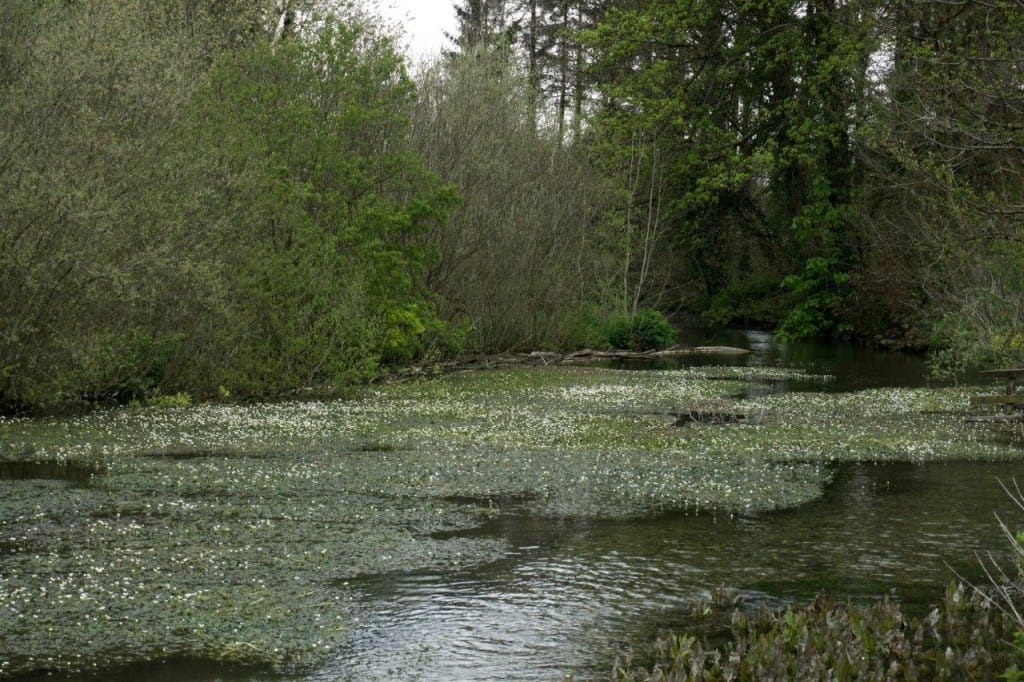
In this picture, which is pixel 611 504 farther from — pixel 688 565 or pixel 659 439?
pixel 659 439

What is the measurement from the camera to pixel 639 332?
49562 mm

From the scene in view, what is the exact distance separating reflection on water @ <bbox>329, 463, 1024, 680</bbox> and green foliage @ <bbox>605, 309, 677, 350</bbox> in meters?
32.3

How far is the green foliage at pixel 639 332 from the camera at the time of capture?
161ft

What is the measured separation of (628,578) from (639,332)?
3814 centimetres

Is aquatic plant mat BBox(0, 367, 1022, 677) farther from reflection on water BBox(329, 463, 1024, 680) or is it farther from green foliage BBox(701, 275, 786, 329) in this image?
green foliage BBox(701, 275, 786, 329)

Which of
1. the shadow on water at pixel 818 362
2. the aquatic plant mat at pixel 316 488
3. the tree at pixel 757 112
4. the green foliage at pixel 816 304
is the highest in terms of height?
the tree at pixel 757 112

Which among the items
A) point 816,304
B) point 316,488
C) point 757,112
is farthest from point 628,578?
point 757,112

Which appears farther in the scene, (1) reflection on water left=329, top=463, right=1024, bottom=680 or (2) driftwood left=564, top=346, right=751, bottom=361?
(2) driftwood left=564, top=346, right=751, bottom=361

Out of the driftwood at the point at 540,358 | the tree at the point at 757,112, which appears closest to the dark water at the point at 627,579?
the driftwood at the point at 540,358

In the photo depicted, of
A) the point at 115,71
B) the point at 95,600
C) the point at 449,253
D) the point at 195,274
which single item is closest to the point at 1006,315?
the point at 449,253

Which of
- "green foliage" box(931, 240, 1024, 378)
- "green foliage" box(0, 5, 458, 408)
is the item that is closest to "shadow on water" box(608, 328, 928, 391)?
"green foliage" box(931, 240, 1024, 378)

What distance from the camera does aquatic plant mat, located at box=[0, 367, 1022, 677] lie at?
10.0 m

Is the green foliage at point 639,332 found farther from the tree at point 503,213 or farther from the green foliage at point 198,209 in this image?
the green foliage at point 198,209

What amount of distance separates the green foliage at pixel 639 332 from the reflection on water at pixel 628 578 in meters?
32.3
